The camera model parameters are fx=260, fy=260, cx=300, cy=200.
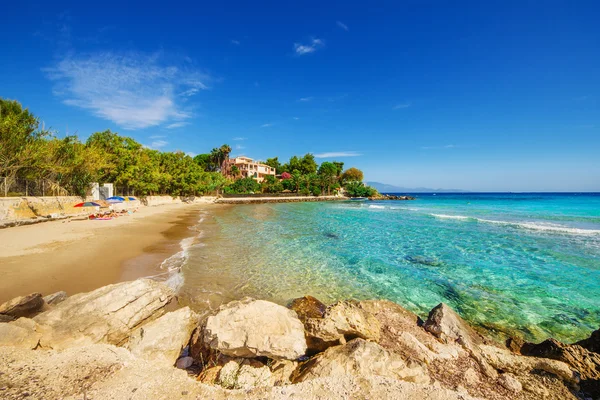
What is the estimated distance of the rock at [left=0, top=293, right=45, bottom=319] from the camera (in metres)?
5.48

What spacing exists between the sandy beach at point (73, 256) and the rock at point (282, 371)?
702cm

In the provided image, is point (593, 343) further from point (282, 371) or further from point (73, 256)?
point (73, 256)

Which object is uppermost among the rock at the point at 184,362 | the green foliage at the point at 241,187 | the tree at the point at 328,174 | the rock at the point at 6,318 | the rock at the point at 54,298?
the tree at the point at 328,174

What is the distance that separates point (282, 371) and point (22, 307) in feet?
19.4

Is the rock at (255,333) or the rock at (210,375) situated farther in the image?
the rock at (255,333)

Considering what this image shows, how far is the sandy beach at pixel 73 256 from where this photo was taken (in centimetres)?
804

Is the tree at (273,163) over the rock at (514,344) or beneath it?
over

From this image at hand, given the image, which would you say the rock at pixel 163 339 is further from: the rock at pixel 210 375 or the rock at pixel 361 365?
the rock at pixel 361 365

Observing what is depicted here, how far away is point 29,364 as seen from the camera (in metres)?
3.41

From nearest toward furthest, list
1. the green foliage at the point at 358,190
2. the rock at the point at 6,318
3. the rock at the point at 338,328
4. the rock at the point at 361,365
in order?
the rock at the point at 361,365 → the rock at the point at 338,328 → the rock at the point at 6,318 → the green foliage at the point at 358,190

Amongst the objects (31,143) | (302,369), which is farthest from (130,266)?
(31,143)

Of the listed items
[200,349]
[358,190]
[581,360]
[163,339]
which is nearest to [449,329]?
[581,360]

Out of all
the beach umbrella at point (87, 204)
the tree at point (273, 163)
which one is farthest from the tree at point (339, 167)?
the beach umbrella at point (87, 204)

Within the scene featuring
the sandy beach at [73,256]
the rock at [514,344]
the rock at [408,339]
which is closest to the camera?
the rock at [408,339]
